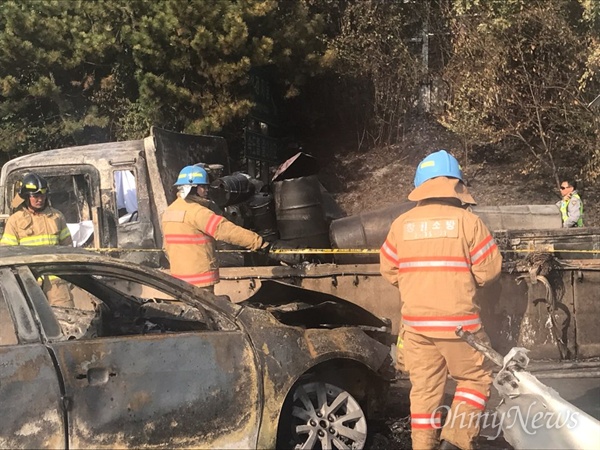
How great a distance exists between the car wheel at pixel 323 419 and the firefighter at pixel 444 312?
415 millimetres

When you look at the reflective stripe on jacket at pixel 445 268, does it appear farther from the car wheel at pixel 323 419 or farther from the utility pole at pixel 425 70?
the utility pole at pixel 425 70

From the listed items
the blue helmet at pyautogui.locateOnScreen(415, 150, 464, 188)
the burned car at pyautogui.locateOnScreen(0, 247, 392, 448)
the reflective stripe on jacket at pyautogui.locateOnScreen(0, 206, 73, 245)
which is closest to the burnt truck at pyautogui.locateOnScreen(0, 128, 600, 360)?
the reflective stripe on jacket at pyautogui.locateOnScreen(0, 206, 73, 245)

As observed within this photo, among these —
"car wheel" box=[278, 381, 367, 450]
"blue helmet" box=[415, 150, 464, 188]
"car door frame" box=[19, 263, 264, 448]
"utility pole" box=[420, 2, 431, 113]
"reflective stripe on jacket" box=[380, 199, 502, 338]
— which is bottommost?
"car wheel" box=[278, 381, 367, 450]

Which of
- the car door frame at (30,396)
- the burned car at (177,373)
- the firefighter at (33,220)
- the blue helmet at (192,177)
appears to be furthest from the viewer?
the firefighter at (33,220)

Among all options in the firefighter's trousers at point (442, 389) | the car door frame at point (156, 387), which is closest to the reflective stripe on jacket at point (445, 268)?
the firefighter's trousers at point (442, 389)

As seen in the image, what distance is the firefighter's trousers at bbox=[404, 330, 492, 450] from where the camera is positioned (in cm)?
341

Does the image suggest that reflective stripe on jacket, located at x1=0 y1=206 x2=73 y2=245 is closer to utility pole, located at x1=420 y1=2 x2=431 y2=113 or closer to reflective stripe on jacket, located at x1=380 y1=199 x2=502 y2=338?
reflective stripe on jacket, located at x1=380 y1=199 x2=502 y2=338

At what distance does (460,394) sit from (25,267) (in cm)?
240

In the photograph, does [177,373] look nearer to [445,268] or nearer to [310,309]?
[310,309]

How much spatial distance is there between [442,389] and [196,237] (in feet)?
8.28

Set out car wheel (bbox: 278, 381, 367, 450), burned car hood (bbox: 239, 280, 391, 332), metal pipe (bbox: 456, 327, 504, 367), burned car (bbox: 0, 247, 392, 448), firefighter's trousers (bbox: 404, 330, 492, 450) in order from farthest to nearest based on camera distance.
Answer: burned car hood (bbox: 239, 280, 391, 332) < car wheel (bbox: 278, 381, 367, 450) < firefighter's trousers (bbox: 404, 330, 492, 450) < metal pipe (bbox: 456, 327, 504, 367) < burned car (bbox: 0, 247, 392, 448)

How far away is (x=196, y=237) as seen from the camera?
5.24 meters

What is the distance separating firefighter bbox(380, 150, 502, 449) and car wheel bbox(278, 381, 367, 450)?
41cm

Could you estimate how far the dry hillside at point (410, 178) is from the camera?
1234 centimetres
